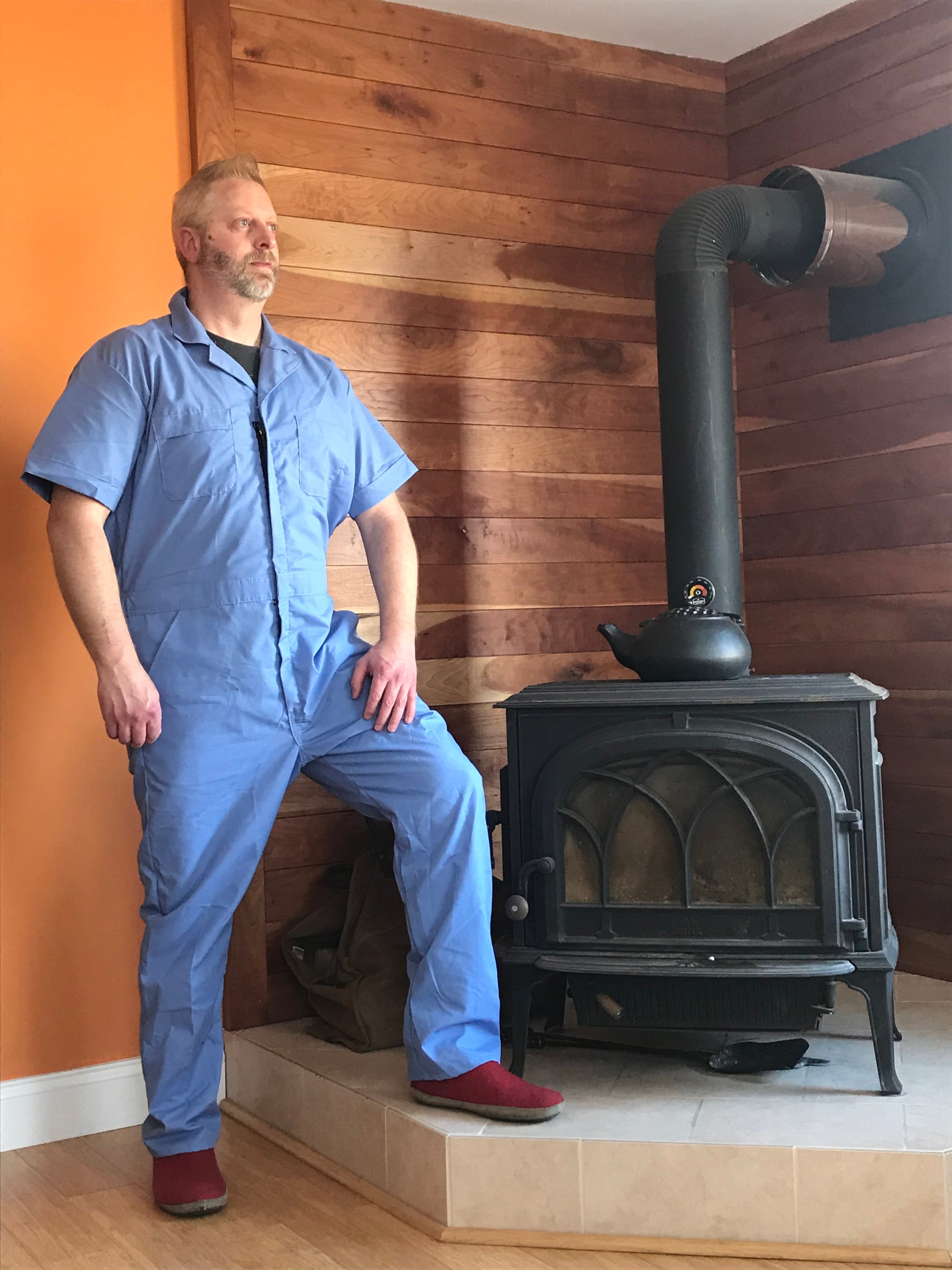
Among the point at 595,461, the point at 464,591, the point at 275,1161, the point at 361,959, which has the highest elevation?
the point at 595,461

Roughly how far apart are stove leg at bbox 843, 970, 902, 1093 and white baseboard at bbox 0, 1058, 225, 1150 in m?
1.25

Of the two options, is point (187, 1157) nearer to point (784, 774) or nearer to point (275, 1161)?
point (275, 1161)

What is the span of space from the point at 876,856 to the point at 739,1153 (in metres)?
0.51

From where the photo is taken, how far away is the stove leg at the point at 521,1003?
2178 millimetres

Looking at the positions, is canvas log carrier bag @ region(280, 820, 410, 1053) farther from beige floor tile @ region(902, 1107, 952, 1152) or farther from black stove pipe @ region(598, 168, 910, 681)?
beige floor tile @ region(902, 1107, 952, 1152)

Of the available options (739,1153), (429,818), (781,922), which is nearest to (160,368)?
(429,818)

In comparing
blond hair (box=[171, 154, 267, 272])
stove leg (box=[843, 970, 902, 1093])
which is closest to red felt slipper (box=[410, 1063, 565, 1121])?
stove leg (box=[843, 970, 902, 1093])

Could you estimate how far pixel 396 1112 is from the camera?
2.07m

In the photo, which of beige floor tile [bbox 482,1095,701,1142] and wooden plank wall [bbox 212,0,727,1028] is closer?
beige floor tile [bbox 482,1095,701,1142]

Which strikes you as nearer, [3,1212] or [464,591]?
[3,1212]

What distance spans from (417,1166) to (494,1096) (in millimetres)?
161

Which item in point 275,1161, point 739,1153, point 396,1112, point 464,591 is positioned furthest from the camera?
point 464,591

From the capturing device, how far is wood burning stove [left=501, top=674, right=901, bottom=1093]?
2.08 m

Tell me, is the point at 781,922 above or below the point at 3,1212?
above
